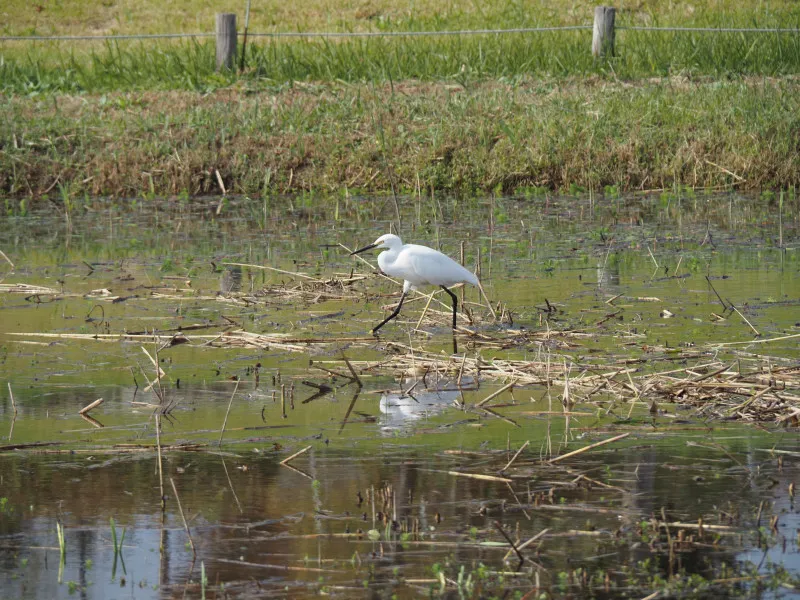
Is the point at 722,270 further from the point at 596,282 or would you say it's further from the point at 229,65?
the point at 229,65

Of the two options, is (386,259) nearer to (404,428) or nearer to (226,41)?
(404,428)

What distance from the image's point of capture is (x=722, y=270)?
35.3 feet

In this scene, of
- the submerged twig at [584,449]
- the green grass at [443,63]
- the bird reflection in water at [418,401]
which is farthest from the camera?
the green grass at [443,63]

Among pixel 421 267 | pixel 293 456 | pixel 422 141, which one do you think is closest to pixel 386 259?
pixel 421 267

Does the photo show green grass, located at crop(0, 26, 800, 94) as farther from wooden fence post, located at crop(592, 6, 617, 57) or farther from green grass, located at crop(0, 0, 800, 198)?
wooden fence post, located at crop(592, 6, 617, 57)

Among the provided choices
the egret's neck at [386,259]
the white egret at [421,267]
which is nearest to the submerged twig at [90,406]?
the white egret at [421,267]

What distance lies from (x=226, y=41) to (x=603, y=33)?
17.9ft

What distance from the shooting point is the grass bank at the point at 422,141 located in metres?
15.2

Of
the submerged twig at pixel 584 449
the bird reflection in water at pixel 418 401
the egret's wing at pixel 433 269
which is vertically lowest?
the bird reflection in water at pixel 418 401

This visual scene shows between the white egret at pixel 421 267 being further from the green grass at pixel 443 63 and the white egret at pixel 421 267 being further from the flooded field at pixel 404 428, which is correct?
the green grass at pixel 443 63

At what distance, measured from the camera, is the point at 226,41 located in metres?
18.4

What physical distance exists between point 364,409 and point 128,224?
8093 mm

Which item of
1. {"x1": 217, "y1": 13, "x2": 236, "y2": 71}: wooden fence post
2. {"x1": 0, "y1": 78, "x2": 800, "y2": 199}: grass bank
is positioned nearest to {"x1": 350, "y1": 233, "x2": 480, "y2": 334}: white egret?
{"x1": 0, "y1": 78, "x2": 800, "y2": 199}: grass bank

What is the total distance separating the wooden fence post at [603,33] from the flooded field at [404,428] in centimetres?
721
